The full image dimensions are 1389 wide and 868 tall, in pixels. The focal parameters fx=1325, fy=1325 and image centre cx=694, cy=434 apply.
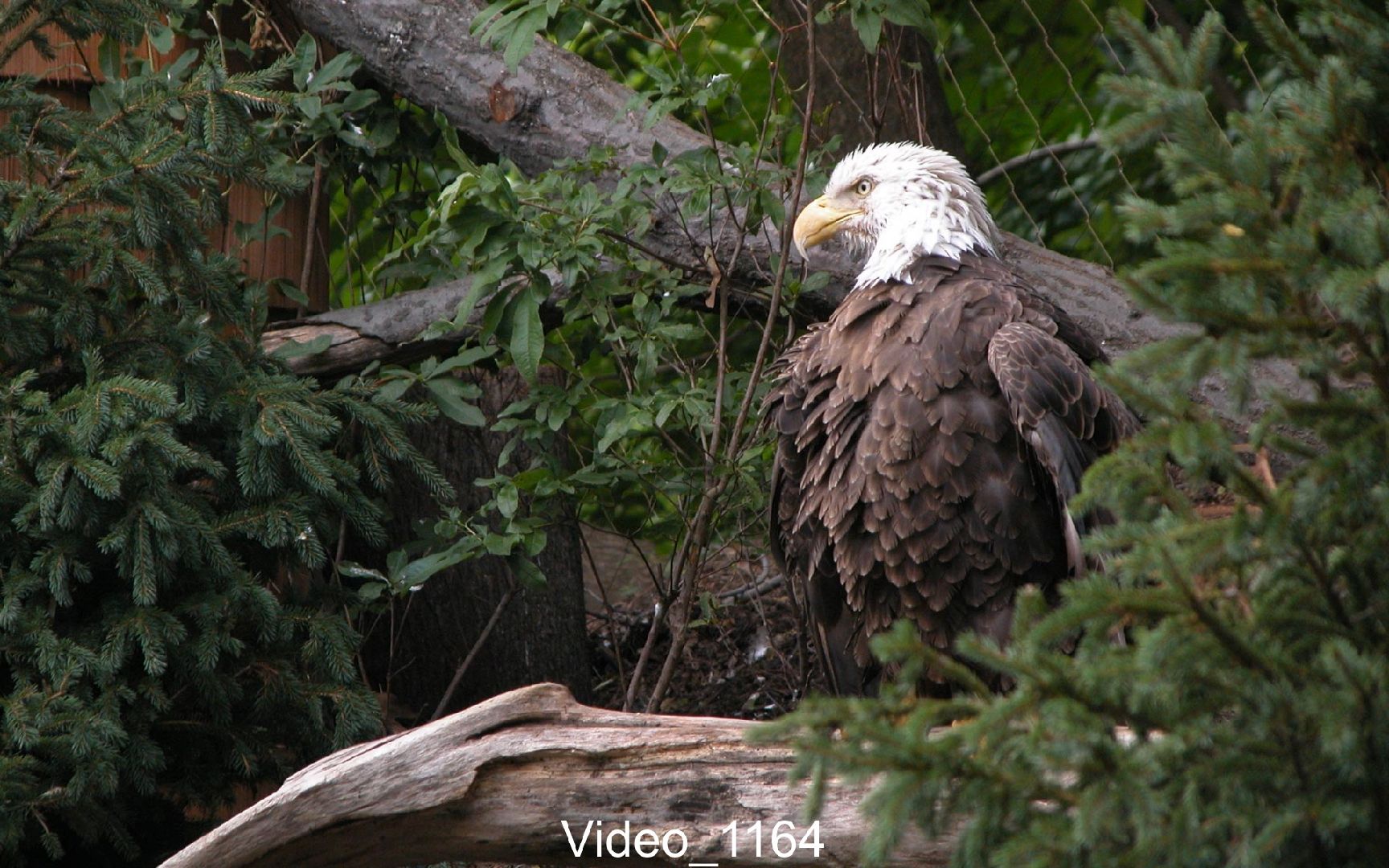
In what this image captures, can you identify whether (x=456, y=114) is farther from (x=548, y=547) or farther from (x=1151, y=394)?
(x=1151, y=394)

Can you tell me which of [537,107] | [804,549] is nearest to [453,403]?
[804,549]

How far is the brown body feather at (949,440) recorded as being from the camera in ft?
9.25

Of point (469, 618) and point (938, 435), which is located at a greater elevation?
point (938, 435)

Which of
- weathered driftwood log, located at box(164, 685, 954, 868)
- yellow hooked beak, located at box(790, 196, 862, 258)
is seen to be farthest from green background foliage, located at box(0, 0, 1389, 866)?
weathered driftwood log, located at box(164, 685, 954, 868)

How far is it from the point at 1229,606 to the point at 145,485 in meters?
2.34

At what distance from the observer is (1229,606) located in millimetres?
1382

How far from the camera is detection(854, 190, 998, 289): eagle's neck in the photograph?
10.7ft

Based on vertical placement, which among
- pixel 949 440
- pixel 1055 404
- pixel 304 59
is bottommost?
pixel 949 440

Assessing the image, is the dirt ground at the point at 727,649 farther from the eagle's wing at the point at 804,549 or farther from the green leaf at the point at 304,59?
the green leaf at the point at 304,59

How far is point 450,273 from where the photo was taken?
12.3ft

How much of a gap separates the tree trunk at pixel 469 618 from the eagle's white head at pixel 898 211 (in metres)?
1.37

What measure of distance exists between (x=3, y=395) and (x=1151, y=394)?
2491 mm

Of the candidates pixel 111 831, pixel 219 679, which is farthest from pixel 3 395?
pixel 111 831

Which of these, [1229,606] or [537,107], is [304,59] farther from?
[1229,606]
